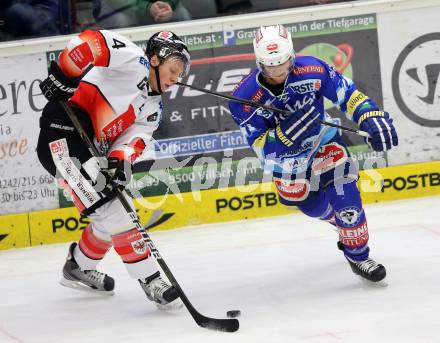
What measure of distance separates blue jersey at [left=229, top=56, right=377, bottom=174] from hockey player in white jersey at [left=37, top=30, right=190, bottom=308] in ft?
1.08

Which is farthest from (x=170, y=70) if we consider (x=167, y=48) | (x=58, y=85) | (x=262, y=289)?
(x=262, y=289)

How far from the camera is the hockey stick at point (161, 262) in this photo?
3.73 m

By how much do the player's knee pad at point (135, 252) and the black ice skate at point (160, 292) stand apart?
0.11ft

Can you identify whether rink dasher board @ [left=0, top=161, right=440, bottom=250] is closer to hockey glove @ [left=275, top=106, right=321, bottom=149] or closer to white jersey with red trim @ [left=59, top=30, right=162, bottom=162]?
white jersey with red trim @ [left=59, top=30, right=162, bottom=162]

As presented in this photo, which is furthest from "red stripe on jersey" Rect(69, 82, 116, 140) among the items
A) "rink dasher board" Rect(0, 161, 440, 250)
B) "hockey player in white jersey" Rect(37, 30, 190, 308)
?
"rink dasher board" Rect(0, 161, 440, 250)

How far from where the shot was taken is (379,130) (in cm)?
404

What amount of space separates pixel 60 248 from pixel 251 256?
46.0 inches

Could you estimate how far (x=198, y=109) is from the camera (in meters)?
5.82

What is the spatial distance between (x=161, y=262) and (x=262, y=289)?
1.91 ft

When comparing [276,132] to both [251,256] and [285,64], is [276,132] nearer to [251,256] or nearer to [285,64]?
[285,64]

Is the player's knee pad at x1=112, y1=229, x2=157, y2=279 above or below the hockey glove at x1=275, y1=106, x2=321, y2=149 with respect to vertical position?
below

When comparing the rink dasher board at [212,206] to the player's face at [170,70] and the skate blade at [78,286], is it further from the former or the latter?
the player's face at [170,70]

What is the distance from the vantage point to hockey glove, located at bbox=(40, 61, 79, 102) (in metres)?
4.09

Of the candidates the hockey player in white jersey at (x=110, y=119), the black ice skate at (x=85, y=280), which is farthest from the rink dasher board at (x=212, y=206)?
the hockey player in white jersey at (x=110, y=119)
